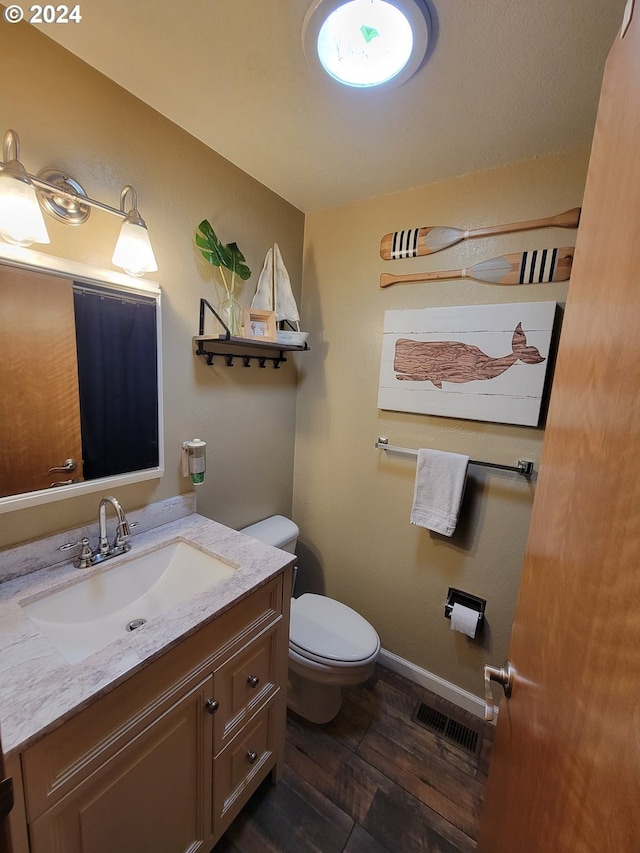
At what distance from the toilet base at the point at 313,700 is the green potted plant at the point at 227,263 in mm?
1537

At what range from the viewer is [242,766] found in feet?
3.66

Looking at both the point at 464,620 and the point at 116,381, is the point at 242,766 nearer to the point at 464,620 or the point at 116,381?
the point at 464,620

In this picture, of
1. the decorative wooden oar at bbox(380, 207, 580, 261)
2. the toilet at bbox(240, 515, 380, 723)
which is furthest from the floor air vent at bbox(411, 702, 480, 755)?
the decorative wooden oar at bbox(380, 207, 580, 261)

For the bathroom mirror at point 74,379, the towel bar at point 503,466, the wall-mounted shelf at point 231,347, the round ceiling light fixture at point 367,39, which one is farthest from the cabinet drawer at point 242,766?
the round ceiling light fixture at point 367,39

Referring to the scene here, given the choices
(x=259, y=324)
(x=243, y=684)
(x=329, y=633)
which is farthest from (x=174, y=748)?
(x=259, y=324)

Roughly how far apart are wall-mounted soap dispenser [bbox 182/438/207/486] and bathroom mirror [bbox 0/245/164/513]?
0.11 metres

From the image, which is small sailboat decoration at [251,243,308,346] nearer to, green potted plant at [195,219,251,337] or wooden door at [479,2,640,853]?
green potted plant at [195,219,251,337]

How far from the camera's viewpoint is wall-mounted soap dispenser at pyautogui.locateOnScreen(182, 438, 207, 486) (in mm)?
1394

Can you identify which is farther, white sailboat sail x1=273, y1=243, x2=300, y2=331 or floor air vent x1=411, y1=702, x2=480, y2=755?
white sailboat sail x1=273, y1=243, x2=300, y2=331

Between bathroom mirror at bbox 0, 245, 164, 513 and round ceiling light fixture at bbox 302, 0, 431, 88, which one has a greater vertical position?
round ceiling light fixture at bbox 302, 0, 431, 88

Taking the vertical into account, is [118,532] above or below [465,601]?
above

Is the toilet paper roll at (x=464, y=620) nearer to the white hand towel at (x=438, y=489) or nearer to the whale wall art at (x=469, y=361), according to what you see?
the white hand towel at (x=438, y=489)

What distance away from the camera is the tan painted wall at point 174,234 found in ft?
3.14

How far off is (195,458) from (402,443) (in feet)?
3.15
